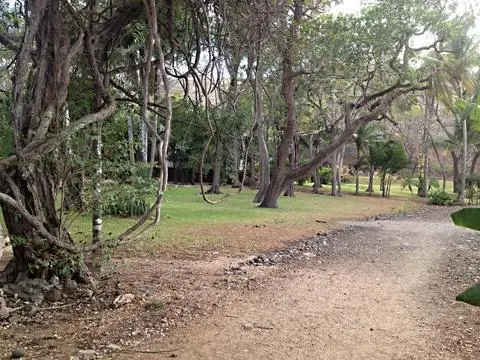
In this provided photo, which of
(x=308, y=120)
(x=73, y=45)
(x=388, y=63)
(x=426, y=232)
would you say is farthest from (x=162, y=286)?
(x=308, y=120)

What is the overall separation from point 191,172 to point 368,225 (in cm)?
1992

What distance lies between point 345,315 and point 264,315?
83 centimetres

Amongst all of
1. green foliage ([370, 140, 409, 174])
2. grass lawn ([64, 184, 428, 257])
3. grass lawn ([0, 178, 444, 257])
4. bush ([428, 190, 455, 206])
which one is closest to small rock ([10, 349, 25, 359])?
grass lawn ([0, 178, 444, 257])

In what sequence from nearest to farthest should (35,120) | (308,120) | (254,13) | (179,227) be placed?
(35,120) → (254,13) → (179,227) → (308,120)

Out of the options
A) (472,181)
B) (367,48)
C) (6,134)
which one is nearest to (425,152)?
(472,181)

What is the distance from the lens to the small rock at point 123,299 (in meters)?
5.19

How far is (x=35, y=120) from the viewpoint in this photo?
494cm

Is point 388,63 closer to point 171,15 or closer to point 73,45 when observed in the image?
point 171,15

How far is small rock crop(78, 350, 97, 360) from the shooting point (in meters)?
3.79

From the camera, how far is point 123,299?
17.5ft

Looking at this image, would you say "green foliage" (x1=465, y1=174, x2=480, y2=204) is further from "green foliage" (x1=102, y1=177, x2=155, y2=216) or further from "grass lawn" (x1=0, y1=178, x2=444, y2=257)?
"green foliage" (x1=102, y1=177, x2=155, y2=216)

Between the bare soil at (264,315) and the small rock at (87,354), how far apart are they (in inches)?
2.1

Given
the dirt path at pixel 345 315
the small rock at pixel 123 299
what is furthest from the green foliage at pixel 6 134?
the dirt path at pixel 345 315

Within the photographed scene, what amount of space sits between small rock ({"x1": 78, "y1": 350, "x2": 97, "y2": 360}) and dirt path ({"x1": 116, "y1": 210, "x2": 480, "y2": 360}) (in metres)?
0.38
